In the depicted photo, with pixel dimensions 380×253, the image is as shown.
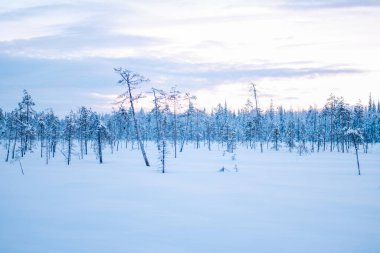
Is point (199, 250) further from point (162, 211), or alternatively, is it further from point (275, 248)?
point (162, 211)

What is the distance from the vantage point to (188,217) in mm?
13641

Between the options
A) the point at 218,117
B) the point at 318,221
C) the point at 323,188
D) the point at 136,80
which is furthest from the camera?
the point at 218,117

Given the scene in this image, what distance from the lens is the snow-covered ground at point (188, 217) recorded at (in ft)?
33.9

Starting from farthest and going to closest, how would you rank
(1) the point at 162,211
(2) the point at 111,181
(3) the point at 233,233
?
1. (2) the point at 111,181
2. (1) the point at 162,211
3. (3) the point at 233,233

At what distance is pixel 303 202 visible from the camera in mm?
17141

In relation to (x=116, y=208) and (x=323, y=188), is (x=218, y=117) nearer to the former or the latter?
(x=323, y=188)

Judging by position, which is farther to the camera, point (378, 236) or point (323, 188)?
point (323, 188)

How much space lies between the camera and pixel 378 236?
11500 millimetres

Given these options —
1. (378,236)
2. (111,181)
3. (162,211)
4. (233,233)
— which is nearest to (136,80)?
(111,181)

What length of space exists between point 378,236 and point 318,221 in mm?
2367

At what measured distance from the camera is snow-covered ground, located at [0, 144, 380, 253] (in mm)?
10344

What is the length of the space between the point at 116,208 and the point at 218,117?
11173 centimetres

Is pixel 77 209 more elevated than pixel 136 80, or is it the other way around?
pixel 136 80

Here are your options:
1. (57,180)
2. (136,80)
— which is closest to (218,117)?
(136,80)
